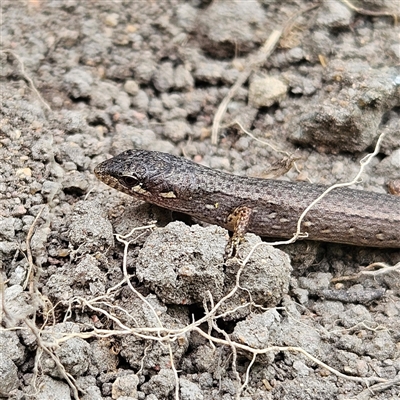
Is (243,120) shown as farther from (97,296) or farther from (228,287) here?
(97,296)

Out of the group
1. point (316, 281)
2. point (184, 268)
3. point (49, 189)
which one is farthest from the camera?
point (316, 281)

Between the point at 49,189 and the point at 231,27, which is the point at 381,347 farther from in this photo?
the point at 231,27

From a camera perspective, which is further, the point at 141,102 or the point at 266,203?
the point at 141,102

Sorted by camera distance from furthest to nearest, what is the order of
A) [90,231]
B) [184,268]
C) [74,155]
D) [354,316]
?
[74,155]
[354,316]
[90,231]
[184,268]

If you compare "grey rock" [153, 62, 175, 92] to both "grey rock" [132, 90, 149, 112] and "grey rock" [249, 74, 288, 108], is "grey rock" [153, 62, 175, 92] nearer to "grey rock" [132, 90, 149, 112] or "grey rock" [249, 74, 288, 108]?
"grey rock" [132, 90, 149, 112]

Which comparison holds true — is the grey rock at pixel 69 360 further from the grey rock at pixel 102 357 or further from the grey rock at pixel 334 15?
the grey rock at pixel 334 15

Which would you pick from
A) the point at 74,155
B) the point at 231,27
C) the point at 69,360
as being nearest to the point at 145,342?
the point at 69,360

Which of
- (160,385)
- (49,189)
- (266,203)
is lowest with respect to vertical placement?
(160,385)
